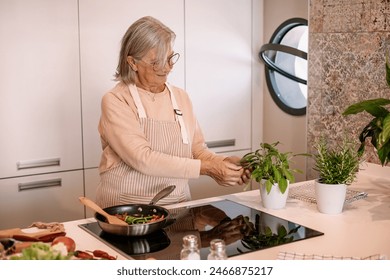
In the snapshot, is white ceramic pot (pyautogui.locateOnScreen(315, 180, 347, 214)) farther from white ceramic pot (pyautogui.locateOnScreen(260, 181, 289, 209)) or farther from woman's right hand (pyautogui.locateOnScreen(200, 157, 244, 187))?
woman's right hand (pyautogui.locateOnScreen(200, 157, 244, 187))

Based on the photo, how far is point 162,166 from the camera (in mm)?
2184

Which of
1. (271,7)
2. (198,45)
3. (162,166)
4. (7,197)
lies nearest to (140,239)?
(162,166)

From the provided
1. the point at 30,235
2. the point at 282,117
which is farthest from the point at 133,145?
the point at 282,117

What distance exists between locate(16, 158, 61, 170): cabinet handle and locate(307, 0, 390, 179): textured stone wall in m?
1.16

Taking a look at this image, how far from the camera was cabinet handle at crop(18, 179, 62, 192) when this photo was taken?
2859mm

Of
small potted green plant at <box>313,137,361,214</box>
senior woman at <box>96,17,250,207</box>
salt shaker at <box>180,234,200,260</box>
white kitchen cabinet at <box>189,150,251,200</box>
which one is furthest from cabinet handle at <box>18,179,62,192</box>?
salt shaker at <box>180,234,200,260</box>

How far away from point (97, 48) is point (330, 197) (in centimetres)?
146

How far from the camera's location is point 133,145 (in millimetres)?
2188

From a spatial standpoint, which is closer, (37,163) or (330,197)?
(330,197)

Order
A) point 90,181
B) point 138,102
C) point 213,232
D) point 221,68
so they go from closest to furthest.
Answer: point 213,232 → point 138,102 → point 90,181 → point 221,68

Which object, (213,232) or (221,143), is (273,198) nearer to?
(213,232)

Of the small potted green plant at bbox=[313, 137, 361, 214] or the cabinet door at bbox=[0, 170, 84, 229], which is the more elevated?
the small potted green plant at bbox=[313, 137, 361, 214]

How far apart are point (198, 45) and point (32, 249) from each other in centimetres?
232
